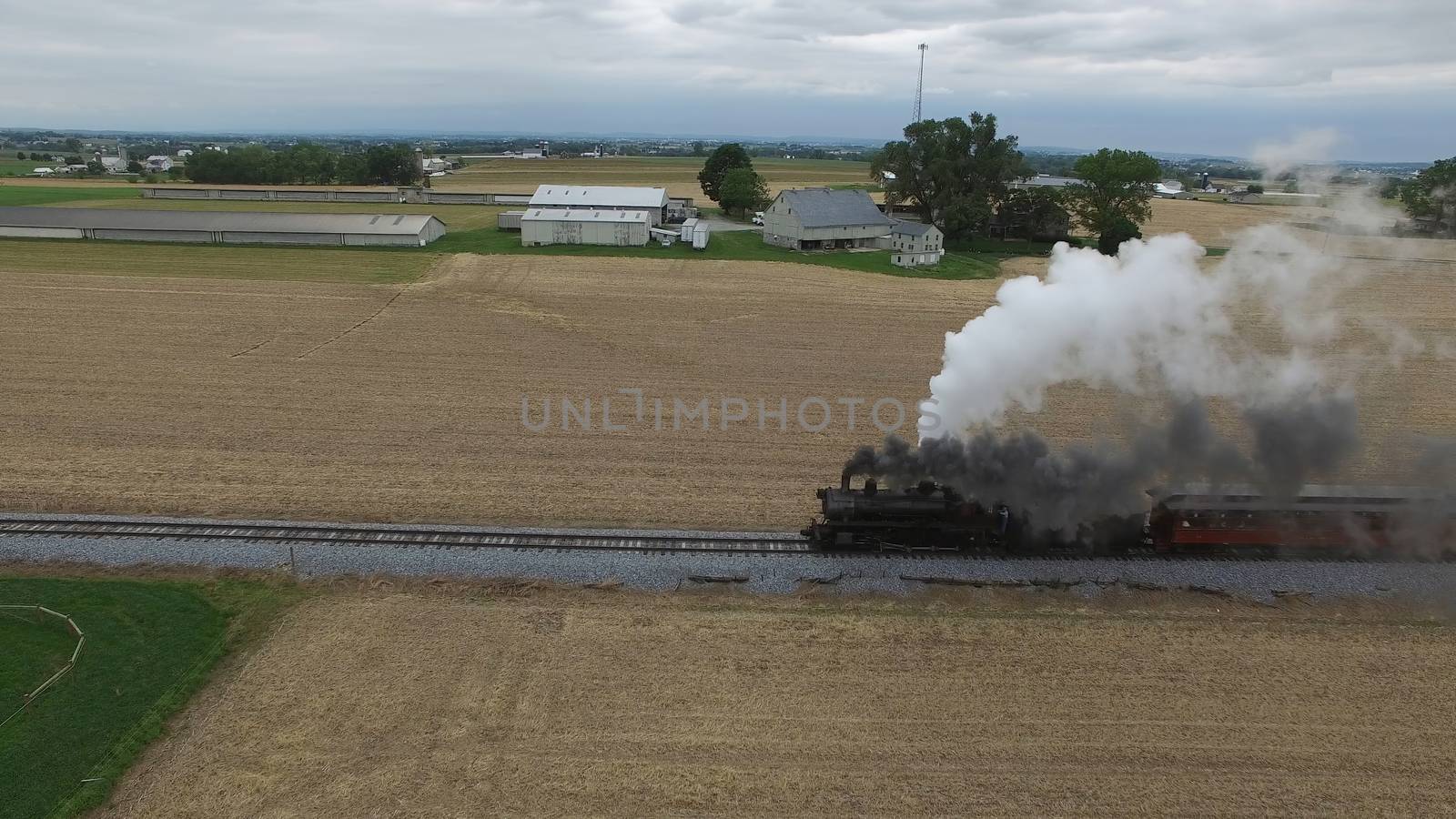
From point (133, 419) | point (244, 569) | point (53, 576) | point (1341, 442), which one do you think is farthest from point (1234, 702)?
point (133, 419)

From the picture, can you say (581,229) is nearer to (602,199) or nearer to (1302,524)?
(602,199)

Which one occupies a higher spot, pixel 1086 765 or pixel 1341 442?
pixel 1341 442

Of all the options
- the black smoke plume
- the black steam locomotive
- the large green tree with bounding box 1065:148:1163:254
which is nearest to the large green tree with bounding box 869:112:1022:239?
the large green tree with bounding box 1065:148:1163:254

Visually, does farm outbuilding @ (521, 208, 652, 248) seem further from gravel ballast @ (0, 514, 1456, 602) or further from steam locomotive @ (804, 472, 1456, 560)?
steam locomotive @ (804, 472, 1456, 560)

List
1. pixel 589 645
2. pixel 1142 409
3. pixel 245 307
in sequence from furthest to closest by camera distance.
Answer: pixel 245 307 → pixel 1142 409 → pixel 589 645

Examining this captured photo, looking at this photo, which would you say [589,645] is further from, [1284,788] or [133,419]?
[133,419]

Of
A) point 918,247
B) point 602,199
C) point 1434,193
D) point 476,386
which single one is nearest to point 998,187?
point 918,247

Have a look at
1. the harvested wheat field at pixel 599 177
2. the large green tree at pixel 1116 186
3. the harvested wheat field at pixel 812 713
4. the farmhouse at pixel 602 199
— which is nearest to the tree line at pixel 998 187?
the large green tree at pixel 1116 186
